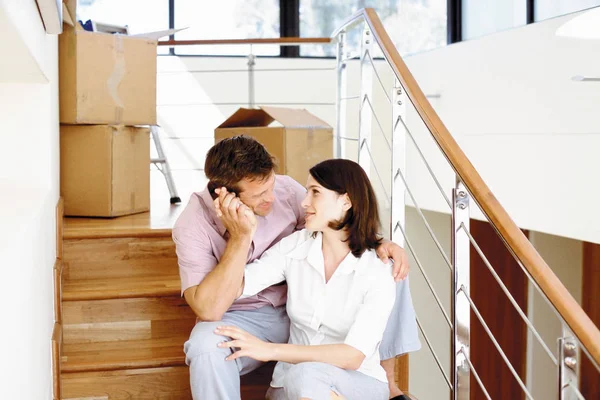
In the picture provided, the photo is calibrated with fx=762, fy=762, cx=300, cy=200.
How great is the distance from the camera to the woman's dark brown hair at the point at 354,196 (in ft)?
6.40

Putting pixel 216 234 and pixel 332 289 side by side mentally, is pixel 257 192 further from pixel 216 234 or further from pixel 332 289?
pixel 332 289

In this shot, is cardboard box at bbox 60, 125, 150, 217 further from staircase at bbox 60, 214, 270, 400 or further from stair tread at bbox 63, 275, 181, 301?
stair tread at bbox 63, 275, 181, 301

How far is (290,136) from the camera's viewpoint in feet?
11.0

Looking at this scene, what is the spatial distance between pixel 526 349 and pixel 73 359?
380 cm

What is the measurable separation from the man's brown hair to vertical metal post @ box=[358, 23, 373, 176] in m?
0.59

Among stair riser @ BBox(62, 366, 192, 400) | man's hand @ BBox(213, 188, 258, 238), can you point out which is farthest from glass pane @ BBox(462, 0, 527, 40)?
stair riser @ BBox(62, 366, 192, 400)

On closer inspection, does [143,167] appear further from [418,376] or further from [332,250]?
[418,376]

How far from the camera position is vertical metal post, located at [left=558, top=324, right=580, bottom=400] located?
4.69 ft

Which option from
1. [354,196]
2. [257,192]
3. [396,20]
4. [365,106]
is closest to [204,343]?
[257,192]

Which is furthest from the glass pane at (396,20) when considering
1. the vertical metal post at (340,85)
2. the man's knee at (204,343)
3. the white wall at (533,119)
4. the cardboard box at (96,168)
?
the man's knee at (204,343)

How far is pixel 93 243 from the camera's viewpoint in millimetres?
2662

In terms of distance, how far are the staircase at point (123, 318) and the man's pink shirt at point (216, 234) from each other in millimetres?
271

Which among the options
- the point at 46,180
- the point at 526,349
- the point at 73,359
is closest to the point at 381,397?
the point at 73,359

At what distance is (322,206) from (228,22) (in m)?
4.01
